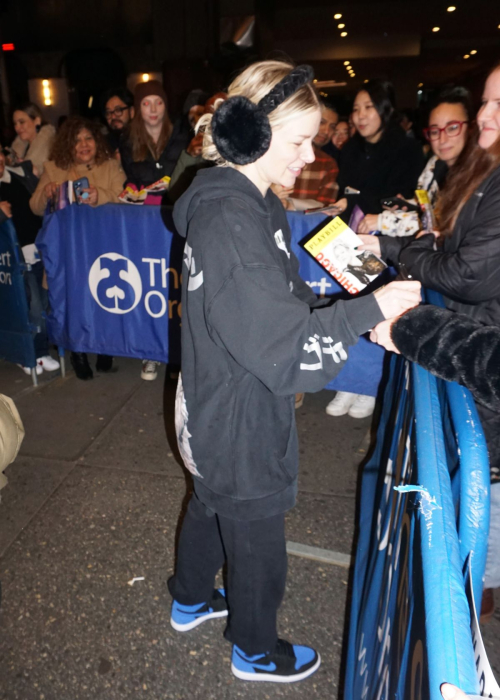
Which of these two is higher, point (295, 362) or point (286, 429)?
point (295, 362)

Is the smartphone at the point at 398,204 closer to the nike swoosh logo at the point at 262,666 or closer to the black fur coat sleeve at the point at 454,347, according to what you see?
the black fur coat sleeve at the point at 454,347

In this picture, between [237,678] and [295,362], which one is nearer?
[295,362]

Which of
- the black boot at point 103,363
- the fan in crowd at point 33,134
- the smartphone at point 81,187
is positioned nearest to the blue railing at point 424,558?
the smartphone at point 81,187

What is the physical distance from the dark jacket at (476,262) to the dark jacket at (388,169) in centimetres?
214

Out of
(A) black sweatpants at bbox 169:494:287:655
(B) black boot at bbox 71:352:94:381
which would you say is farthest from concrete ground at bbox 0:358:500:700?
(B) black boot at bbox 71:352:94:381

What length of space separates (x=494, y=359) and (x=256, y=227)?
26.6 inches

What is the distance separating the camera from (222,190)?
58.1 inches

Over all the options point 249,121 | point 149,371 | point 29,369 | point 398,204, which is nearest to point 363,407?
point 398,204

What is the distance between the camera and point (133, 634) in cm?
231

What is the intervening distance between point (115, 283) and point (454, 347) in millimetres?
3463

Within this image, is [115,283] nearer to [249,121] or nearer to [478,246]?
[478,246]

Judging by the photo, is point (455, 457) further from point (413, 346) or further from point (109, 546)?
point (109, 546)

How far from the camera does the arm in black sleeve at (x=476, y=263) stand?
2.04 meters

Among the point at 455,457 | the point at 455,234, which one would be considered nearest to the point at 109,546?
the point at 455,457
